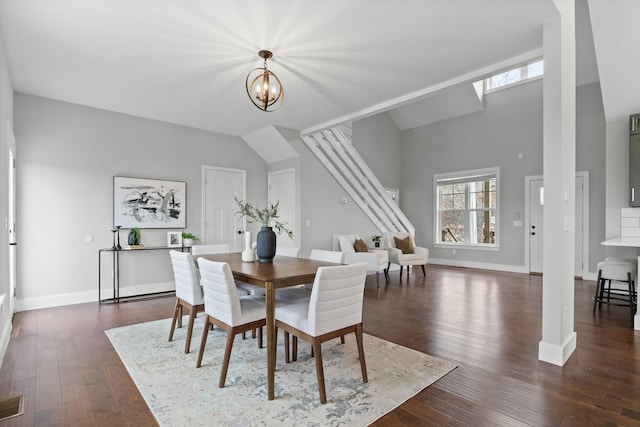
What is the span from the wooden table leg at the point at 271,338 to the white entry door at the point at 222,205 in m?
3.76

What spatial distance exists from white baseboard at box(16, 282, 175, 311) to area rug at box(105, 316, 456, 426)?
1.81 meters

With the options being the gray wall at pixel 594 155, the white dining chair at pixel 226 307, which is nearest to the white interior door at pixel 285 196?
the white dining chair at pixel 226 307

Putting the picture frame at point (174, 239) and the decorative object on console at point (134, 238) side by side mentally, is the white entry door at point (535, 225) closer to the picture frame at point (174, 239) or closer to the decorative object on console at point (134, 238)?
the picture frame at point (174, 239)

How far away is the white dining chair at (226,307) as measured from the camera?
7.28ft

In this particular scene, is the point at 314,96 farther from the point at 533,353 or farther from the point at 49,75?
the point at 533,353

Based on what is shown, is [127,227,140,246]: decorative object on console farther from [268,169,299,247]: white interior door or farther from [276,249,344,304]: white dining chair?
[276,249,344,304]: white dining chair

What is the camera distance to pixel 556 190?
2596 millimetres

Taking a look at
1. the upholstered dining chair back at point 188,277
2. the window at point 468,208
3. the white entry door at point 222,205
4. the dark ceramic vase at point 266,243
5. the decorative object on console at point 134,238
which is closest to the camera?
the upholstered dining chair back at point 188,277

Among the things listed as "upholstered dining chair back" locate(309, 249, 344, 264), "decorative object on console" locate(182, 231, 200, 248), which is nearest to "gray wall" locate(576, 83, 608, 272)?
"upholstered dining chair back" locate(309, 249, 344, 264)

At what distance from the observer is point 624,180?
4.81m

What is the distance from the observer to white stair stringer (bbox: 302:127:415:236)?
636 centimetres

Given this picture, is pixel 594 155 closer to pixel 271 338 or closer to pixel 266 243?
pixel 266 243

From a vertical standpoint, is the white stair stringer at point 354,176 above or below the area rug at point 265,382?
above

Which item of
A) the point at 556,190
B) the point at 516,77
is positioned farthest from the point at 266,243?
the point at 516,77
